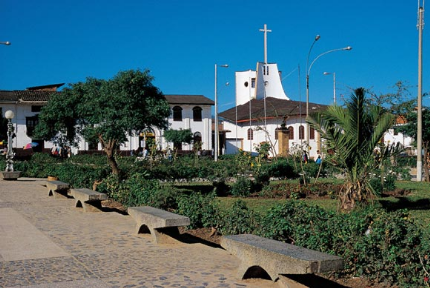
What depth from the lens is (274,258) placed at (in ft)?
16.1

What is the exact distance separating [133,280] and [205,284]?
740 millimetres

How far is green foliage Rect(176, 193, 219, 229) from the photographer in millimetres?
8812

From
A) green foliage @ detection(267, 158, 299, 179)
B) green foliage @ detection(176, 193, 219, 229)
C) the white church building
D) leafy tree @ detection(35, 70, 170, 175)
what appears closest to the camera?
green foliage @ detection(176, 193, 219, 229)

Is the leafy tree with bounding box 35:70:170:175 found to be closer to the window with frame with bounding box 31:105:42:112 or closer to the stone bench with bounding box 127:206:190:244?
the stone bench with bounding box 127:206:190:244

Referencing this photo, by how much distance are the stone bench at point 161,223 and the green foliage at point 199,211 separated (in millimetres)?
1061

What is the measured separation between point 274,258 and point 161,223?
259 centimetres

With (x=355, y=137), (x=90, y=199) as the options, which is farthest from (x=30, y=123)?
(x=355, y=137)

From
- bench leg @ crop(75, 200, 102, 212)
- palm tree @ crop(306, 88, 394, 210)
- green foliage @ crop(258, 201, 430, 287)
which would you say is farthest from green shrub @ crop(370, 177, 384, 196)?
green foliage @ crop(258, 201, 430, 287)

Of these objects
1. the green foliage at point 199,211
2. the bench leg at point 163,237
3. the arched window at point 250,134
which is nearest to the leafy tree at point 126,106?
the green foliage at point 199,211

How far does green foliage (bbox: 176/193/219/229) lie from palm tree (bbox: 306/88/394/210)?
109 inches

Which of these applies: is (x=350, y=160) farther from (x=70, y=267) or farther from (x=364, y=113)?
(x=70, y=267)

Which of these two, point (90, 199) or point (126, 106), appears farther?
point (126, 106)

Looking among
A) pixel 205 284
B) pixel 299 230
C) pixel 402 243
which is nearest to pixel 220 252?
pixel 299 230

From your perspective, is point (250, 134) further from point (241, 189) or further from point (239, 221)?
point (239, 221)
